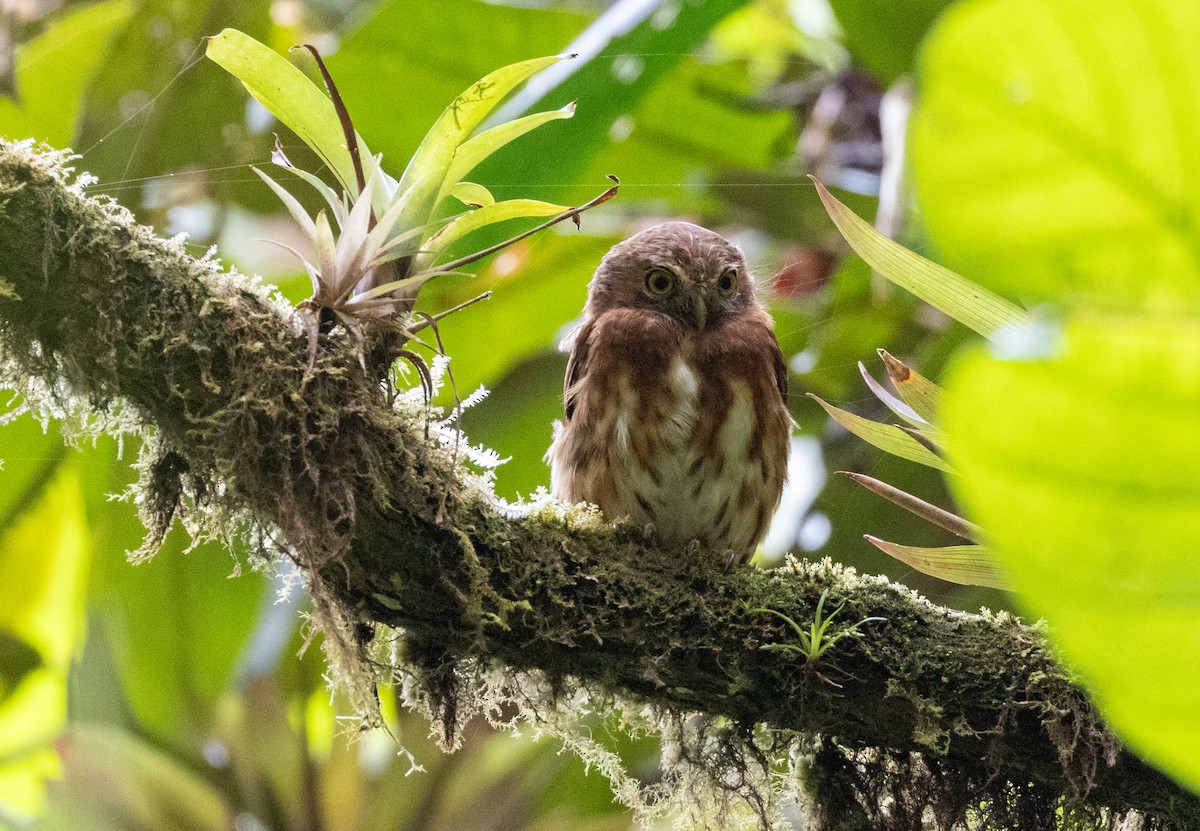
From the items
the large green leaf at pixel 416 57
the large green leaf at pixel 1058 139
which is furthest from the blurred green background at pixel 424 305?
the large green leaf at pixel 1058 139

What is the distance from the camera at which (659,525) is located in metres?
2.09

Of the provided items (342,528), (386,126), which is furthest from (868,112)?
(342,528)

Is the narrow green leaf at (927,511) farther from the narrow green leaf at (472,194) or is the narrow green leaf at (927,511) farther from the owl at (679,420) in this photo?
the narrow green leaf at (472,194)

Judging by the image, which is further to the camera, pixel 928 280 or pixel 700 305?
pixel 700 305

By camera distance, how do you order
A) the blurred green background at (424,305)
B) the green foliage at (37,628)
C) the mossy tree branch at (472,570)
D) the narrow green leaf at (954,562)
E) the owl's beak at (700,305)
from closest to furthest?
the mossy tree branch at (472,570) < the narrow green leaf at (954,562) < the blurred green background at (424,305) < the owl's beak at (700,305) < the green foliage at (37,628)

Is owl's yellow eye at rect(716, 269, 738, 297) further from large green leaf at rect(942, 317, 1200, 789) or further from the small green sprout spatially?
large green leaf at rect(942, 317, 1200, 789)

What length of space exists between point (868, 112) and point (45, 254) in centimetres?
258

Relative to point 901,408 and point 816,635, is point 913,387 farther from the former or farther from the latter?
point 816,635

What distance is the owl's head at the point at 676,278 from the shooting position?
7.79 feet

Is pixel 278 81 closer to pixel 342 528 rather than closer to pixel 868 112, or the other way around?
pixel 342 528

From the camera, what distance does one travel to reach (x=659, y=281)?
2.41m

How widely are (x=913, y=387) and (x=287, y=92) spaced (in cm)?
102

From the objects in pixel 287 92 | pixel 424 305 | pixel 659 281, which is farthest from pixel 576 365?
pixel 287 92

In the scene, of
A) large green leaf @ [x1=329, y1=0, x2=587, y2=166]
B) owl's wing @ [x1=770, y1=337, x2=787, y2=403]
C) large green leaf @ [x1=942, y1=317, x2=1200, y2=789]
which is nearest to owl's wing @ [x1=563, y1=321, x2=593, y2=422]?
owl's wing @ [x1=770, y1=337, x2=787, y2=403]
